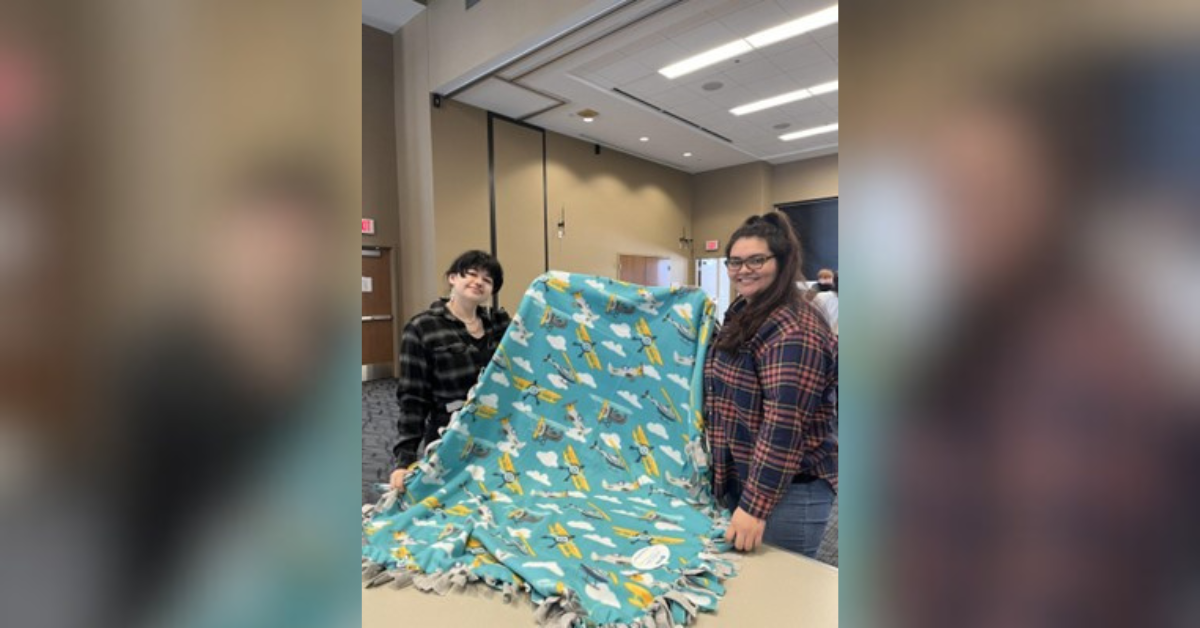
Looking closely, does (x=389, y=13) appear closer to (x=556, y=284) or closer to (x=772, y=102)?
(x=772, y=102)

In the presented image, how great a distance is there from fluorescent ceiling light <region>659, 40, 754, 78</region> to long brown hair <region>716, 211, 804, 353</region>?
4214mm

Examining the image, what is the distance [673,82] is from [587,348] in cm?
499

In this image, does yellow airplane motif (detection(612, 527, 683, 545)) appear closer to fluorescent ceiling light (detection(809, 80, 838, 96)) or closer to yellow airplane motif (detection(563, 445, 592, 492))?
yellow airplane motif (detection(563, 445, 592, 492))

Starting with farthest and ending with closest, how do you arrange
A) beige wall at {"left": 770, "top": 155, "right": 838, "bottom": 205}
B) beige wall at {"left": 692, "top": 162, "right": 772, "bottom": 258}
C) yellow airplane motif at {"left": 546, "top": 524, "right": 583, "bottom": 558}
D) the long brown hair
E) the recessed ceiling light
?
beige wall at {"left": 692, "top": 162, "right": 772, "bottom": 258}, beige wall at {"left": 770, "top": 155, "right": 838, "bottom": 205}, the recessed ceiling light, the long brown hair, yellow airplane motif at {"left": 546, "top": 524, "right": 583, "bottom": 558}

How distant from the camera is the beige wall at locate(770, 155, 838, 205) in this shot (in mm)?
8125

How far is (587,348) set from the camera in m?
1.43

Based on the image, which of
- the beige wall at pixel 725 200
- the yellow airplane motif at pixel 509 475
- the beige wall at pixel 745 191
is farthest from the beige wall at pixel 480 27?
the beige wall at pixel 725 200

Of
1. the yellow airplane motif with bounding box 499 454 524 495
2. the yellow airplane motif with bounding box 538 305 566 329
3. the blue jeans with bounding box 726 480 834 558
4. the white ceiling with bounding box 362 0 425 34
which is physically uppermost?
the white ceiling with bounding box 362 0 425 34

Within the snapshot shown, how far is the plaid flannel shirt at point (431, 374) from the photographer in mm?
1707

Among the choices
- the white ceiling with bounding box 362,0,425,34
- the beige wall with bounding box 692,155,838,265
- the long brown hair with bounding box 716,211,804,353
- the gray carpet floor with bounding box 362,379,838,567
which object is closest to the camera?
the long brown hair with bounding box 716,211,804,353
